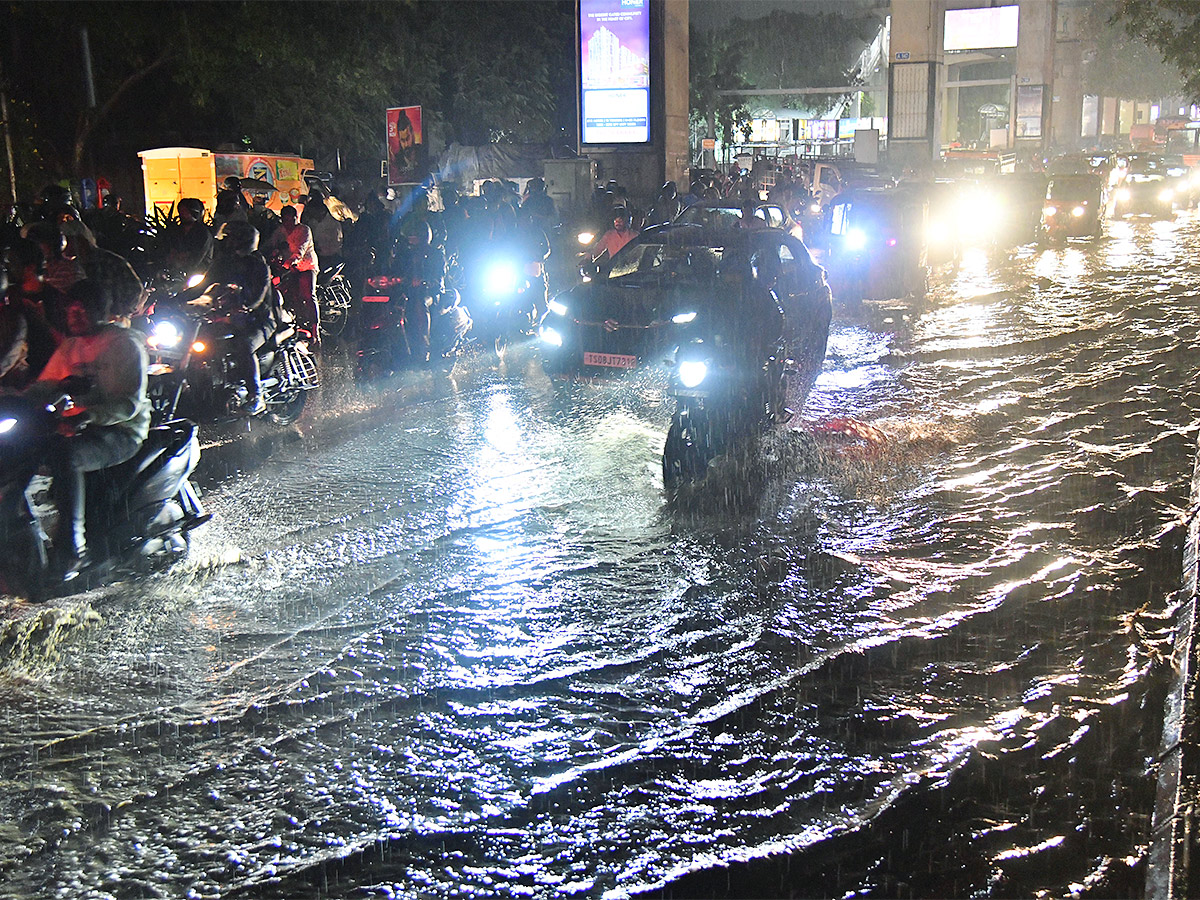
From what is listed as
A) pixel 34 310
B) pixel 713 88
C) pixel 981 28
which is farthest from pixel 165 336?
pixel 713 88

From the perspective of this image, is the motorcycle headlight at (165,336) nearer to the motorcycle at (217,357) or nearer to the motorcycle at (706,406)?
the motorcycle at (217,357)

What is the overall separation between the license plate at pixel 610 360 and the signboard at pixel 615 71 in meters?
19.0

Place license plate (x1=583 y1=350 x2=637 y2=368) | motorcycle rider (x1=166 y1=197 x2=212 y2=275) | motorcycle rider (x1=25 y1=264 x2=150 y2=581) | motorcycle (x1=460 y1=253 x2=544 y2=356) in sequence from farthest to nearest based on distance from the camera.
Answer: motorcycle (x1=460 y1=253 x2=544 y2=356), motorcycle rider (x1=166 y1=197 x2=212 y2=275), license plate (x1=583 y1=350 x2=637 y2=368), motorcycle rider (x1=25 y1=264 x2=150 y2=581)

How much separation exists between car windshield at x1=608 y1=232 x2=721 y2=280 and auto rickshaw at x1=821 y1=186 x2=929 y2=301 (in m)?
8.54

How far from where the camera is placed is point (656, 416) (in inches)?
432

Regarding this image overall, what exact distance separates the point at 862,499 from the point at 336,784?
486cm

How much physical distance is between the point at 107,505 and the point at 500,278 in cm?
1010

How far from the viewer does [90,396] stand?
19.9ft

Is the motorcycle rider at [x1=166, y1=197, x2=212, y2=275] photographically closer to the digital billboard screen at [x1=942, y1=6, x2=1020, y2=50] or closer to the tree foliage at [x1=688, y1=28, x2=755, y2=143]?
the digital billboard screen at [x1=942, y1=6, x2=1020, y2=50]

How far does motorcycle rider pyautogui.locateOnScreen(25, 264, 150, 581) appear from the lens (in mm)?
5797

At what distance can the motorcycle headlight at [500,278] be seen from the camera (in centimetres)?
1564

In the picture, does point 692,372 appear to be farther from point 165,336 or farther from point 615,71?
point 615,71

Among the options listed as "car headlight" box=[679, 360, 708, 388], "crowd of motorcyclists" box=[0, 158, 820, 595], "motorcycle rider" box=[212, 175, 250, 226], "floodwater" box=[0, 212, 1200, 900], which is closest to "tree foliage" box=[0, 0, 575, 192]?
"motorcycle rider" box=[212, 175, 250, 226]

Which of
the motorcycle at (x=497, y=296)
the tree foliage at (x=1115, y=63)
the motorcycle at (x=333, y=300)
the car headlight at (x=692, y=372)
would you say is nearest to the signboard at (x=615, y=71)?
the motorcycle at (x=497, y=296)
